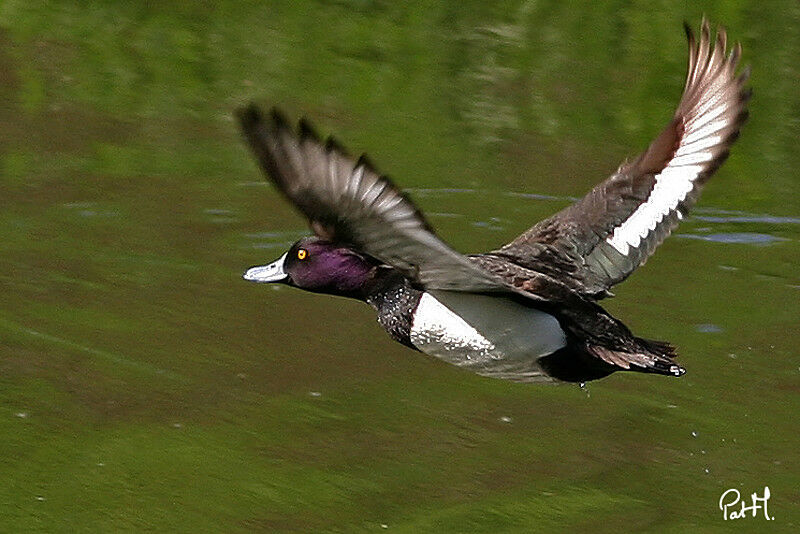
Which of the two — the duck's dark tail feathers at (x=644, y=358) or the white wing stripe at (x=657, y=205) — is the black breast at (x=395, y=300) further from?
the white wing stripe at (x=657, y=205)

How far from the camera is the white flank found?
235 inches

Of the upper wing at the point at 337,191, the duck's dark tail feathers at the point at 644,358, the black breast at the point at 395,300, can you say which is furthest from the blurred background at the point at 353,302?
the upper wing at the point at 337,191

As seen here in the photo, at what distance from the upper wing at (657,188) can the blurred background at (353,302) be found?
1115 mm

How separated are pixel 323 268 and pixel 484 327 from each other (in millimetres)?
685

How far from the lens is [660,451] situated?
7520 mm

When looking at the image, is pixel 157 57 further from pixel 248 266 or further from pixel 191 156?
pixel 248 266

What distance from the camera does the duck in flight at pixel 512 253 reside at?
4.89 metres

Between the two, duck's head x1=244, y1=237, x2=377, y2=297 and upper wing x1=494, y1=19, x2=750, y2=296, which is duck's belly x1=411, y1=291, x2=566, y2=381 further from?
upper wing x1=494, y1=19, x2=750, y2=296

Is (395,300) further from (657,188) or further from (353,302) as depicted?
(353,302)

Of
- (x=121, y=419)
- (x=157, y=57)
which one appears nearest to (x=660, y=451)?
(x=121, y=419)

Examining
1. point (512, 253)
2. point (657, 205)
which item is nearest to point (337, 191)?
point (512, 253)

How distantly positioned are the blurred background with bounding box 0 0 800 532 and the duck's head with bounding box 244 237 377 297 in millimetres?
1089

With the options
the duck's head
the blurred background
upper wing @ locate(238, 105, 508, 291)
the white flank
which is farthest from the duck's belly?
the blurred background

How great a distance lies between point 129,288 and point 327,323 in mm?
1160
